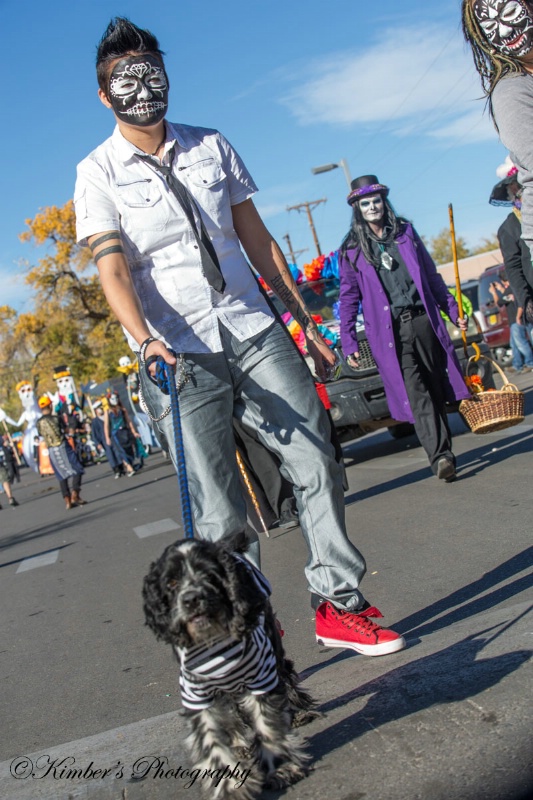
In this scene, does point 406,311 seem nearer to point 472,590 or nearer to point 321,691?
point 472,590

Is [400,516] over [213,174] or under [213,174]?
under

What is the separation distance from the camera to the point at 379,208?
7613 mm

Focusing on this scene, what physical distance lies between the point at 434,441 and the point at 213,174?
4241 millimetres

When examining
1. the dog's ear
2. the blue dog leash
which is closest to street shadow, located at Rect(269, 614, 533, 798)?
the dog's ear

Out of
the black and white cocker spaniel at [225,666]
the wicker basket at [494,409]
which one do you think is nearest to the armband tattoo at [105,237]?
the black and white cocker spaniel at [225,666]

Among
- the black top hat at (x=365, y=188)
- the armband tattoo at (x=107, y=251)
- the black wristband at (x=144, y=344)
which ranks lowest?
the black wristband at (x=144, y=344)

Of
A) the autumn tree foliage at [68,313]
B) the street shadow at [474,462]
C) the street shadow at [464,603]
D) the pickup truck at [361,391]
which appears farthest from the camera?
the autumn tree foliage at [68,313]

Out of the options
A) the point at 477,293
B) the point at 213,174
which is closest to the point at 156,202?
the point at 213,174

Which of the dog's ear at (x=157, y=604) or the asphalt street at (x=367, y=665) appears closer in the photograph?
the dog's ear at (x=157, y=604)

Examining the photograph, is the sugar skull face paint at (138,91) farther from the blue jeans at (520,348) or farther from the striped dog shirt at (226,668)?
the blue jeans at (520,348)

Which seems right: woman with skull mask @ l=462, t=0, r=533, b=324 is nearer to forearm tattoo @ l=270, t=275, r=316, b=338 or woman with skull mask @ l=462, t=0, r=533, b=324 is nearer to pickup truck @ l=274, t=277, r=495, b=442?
forearm tattoo @ l=270, t=275, r=316, b=338

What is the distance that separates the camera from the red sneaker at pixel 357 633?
3760mm

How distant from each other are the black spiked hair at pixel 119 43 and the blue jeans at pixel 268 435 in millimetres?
1178

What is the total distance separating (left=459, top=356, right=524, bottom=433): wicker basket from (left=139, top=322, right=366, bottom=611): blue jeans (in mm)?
3772
